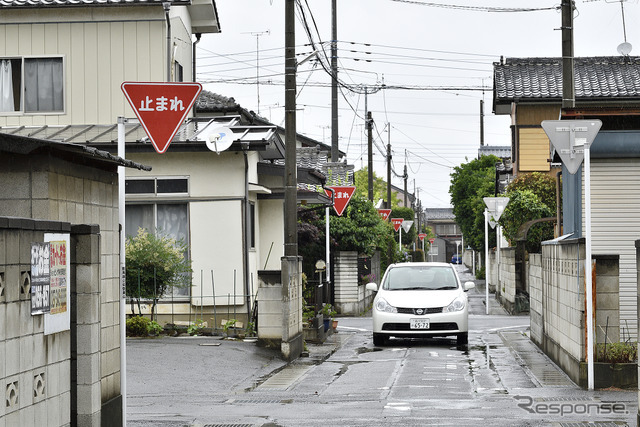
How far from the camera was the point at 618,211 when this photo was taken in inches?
587

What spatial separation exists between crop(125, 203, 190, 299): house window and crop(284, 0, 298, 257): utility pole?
339 cm

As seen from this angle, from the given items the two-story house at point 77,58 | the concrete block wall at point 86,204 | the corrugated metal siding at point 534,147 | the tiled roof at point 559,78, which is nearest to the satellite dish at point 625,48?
the tiled roof at point 559,78

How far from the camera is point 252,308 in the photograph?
19.4m

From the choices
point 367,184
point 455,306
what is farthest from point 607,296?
point 367,184

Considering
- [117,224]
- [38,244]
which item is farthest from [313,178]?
[38,244]

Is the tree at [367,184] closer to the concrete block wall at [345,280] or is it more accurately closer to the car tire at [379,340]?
the concrete block wall at [345,280]

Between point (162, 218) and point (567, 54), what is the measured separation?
8.98m

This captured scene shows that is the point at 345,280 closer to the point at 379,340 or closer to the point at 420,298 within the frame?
A: the point at 379,340

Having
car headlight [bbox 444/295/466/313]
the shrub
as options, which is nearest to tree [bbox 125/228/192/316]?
the shrub

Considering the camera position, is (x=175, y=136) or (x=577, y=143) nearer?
(x=577, y=143)

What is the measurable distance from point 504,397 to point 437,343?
794 centimetres

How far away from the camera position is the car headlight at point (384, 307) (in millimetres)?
18000

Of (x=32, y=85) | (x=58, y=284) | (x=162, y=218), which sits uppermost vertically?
(x=32, y=85)

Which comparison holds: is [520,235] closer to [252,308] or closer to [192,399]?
[252,308]
